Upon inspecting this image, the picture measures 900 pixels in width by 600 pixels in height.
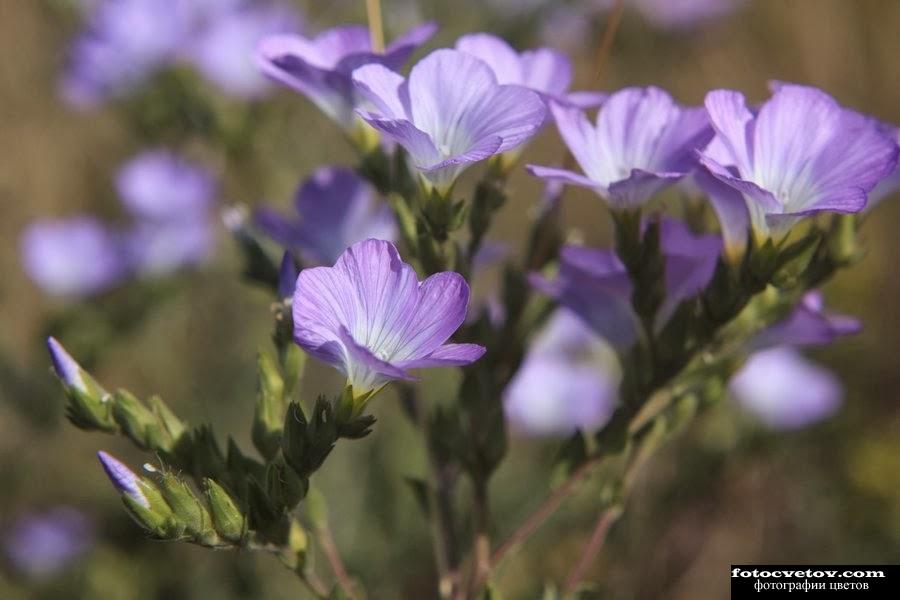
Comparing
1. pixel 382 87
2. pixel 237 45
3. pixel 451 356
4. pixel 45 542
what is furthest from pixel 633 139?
pixel 45 542

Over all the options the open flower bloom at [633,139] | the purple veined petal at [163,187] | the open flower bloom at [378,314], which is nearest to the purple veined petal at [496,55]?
the open flower bloom at [633,139]

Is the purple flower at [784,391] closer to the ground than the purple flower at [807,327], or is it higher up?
closer to the ground

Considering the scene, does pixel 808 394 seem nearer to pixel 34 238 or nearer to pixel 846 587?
pixel 846 587

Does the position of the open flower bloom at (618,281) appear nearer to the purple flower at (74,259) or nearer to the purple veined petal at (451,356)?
the purple veined petal at (451,356)

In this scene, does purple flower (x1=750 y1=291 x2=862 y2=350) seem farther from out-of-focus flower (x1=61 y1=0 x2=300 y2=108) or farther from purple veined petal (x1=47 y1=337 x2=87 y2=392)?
out-of-focus flower (x1=61 y1=0 x2=300 y2=108)

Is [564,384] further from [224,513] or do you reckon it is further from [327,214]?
[224,513]
